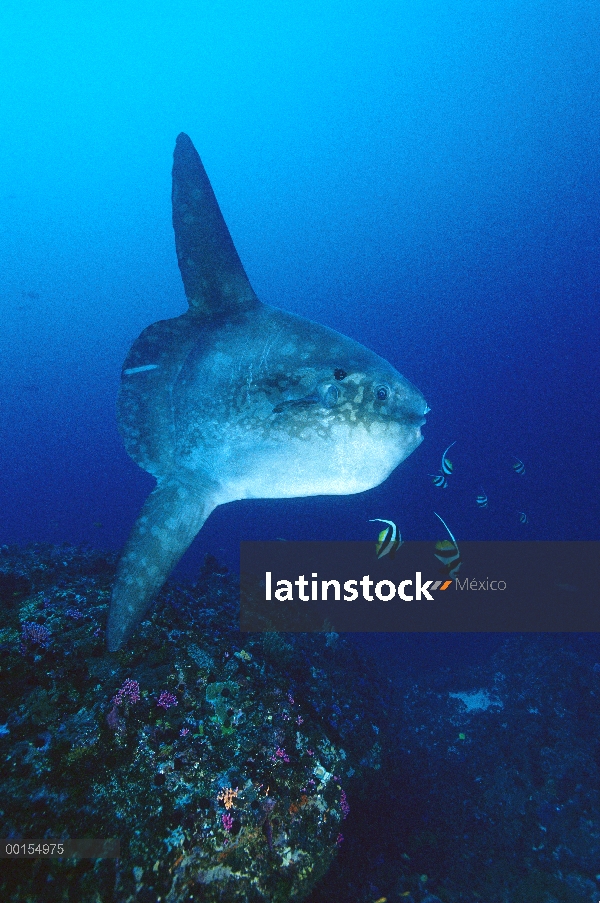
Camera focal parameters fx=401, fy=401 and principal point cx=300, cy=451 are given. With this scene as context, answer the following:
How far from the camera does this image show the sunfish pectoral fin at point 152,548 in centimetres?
253

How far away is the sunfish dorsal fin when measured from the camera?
286 cm

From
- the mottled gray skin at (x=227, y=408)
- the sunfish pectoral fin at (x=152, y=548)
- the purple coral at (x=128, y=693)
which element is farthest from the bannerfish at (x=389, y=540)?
the purple coral at (x=128, y=693)

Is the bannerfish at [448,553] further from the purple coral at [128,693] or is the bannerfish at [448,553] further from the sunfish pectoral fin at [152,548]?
the purple coral at [128,693]

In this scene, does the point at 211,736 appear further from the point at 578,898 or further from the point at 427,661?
the point at 427,661

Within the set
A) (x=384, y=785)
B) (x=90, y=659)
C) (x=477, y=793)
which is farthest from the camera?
(x=477, y=793)

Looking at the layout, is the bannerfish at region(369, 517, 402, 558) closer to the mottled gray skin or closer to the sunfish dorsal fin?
the mottled gray skin

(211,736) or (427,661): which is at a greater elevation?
(211,736)

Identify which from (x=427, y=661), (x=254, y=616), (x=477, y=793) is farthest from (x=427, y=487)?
(x=254, y=616)

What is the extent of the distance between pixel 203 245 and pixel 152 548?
215cm

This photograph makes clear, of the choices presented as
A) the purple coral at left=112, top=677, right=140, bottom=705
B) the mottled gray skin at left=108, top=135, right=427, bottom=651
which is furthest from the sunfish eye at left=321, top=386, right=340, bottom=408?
the purple coral at left=112, top=677, right=140, bottom=705

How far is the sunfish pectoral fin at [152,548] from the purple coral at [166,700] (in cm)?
97

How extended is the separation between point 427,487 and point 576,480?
513 inches

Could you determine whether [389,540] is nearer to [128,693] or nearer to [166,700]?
[166,700]

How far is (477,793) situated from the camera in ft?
21.6
